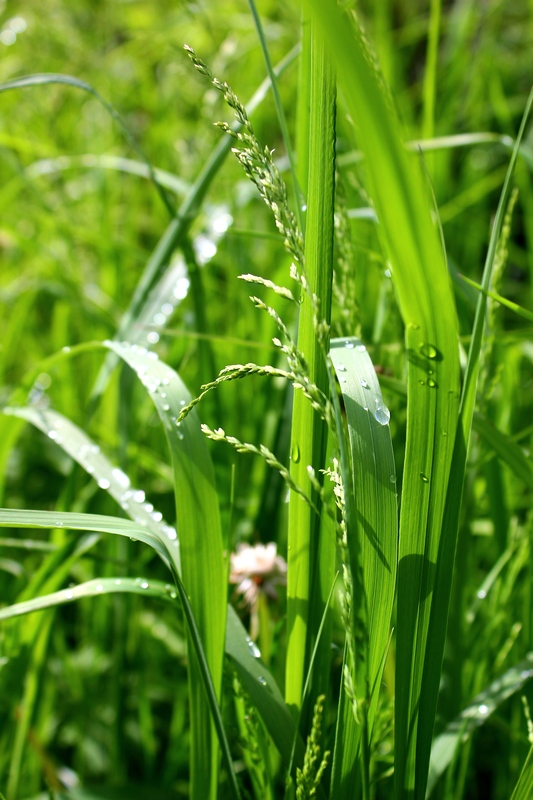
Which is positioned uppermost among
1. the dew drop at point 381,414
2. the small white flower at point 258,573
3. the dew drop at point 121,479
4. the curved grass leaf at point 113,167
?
the curved grass leaf at point 113,167

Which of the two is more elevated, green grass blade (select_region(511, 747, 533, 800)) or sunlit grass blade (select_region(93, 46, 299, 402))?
sunlit grass blade (select_region(93, 46, 299, 402))

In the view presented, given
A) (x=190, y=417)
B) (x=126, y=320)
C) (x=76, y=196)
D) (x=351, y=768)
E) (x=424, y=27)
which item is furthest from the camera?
(x=424, y=27)

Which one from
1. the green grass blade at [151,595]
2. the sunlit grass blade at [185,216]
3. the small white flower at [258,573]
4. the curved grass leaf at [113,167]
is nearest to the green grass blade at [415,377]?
the green grass blade at [151,595]

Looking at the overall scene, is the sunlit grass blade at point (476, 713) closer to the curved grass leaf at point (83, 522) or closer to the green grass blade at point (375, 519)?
the green grass blade at point (375, 519)

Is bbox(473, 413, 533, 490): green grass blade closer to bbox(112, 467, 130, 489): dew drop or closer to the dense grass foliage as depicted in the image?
the dense grass foliage

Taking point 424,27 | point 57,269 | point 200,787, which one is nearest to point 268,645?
point 200,787

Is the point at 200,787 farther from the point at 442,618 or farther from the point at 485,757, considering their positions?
the point at 485,757

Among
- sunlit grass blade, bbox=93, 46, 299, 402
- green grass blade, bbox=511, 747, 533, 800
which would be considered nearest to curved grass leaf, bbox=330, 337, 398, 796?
green grass blade, bbox=511, 747, 533, 800

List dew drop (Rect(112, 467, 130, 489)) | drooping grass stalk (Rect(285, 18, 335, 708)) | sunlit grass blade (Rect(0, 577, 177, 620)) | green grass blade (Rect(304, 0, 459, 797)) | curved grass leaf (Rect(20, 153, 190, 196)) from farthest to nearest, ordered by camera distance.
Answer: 1. curved grass leaf (Rect(20, 153, 190, 196))
2. dew drop (Rect(112, 467, 130, 489))
3. sunlit grass blade (Rect(0, 577, 177, 620))
4. drooping grass stalk (Rect(285, 18, 335, 708))
5. green grass blade (Rect(304, 0, 459, 797))
